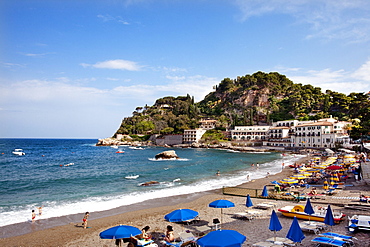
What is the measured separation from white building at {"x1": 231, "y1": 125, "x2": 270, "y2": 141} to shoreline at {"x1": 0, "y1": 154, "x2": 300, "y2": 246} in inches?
3332

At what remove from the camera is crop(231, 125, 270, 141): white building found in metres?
103

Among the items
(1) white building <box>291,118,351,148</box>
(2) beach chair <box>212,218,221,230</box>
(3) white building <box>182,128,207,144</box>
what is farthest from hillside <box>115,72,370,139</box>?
(2) beach chair <box>212,218,221,230</box>

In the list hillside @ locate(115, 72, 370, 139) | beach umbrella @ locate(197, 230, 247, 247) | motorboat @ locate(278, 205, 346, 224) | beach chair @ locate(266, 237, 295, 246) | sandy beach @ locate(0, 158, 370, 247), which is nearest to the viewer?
beach umbrella @ locate(197, 230, 247, 247)

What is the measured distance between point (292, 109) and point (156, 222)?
114498mm

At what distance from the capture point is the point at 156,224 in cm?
1532

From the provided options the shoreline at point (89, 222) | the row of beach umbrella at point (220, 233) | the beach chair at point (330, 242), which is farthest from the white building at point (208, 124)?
the beach chair at point (330, 242)

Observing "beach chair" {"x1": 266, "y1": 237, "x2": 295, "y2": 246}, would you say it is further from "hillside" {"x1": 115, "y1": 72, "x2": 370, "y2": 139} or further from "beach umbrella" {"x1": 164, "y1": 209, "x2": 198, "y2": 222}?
"hillside" {"x1": 115, "y1": 72, "x2": 370, "y2": 139}

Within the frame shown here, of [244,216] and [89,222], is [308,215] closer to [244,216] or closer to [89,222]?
[244,216]

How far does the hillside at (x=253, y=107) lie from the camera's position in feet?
350

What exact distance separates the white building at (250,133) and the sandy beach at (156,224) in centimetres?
8216

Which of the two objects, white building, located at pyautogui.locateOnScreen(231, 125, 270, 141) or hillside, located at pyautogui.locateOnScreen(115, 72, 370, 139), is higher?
hillside, located at pyautogui.locateOnScreen(115, 72, 370, 139)

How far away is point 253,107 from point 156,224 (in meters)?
125

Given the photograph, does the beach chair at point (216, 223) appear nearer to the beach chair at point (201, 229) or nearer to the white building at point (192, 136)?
the beach chair at point (201, 229)

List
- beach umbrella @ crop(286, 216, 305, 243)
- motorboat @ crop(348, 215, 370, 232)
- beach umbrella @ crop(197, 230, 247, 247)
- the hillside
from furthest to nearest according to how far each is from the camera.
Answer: the hillside
motorboat @ crop(348, 215, 370, 232)
beach umbrella @ crop(286, 216, 305, 243)
beach umbrella @ crop(197, 230, 247, 247)
